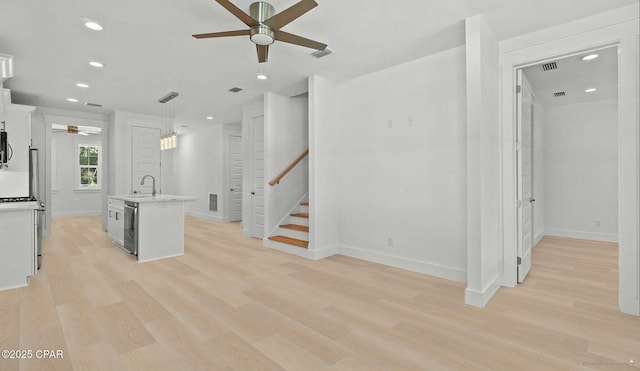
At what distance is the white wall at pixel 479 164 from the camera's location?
2.92 m

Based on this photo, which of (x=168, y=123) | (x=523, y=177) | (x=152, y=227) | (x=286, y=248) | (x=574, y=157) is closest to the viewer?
(x=523, y=177)

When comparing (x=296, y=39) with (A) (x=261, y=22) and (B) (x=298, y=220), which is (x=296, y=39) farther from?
(B) (x=298, y=220)

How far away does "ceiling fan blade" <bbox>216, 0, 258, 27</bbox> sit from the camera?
2.21 metres

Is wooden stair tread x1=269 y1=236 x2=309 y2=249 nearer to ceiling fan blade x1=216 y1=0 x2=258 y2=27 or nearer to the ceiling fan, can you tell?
the ceiling fan

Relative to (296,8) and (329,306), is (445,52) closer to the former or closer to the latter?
(296,8)

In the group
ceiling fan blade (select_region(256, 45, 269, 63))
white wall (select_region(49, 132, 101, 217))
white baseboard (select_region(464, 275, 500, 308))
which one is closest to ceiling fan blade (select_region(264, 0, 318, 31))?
ceiling fan blade (select_region(256, 45, 269, 63))

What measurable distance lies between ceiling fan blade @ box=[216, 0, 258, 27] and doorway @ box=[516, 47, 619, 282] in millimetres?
4383

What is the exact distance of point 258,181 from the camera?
6285mm

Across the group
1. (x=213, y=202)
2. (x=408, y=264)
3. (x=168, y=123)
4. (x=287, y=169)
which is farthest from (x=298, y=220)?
(x=168, y=123)

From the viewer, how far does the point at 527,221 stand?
12.6 feet

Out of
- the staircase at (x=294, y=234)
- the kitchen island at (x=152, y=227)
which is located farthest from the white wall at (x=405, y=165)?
the kitchen island at (x=152, y=227)

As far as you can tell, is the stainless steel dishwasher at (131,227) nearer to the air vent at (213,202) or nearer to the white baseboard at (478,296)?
the air vent at (213,202)

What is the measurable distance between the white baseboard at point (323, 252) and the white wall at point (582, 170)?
491 centimetres

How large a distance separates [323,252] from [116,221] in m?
3.70
